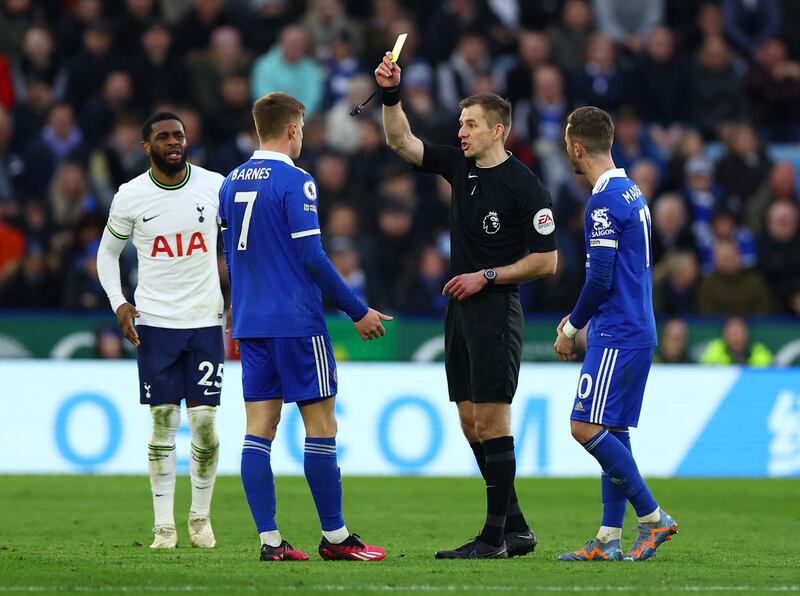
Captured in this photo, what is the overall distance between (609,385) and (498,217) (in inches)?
46.9

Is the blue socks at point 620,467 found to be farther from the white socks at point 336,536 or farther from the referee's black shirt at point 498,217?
the white socks at point 336,536

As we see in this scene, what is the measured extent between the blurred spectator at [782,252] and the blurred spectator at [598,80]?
2.68 metres

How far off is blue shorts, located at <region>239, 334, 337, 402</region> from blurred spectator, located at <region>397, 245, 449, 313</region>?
9088 millimetres

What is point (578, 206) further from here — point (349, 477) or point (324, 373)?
point (324, 373)

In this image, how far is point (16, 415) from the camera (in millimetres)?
15008

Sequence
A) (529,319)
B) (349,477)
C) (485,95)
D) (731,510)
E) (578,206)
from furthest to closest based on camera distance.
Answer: (578,206) < (529,319) < (349,477) < (731,510) < (485,95)

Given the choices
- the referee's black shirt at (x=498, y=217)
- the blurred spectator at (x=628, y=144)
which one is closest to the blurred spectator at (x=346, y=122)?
the blurred spectator at (x=628, y=144)

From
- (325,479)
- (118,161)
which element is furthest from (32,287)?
(325,479)

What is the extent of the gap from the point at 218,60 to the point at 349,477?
728 cm

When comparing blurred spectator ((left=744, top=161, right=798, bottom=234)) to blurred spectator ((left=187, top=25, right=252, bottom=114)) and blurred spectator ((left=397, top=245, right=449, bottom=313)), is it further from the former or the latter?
blurred spectator ((left=187, top=25, right=252, bottom=114))

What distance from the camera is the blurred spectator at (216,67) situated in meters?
19.7

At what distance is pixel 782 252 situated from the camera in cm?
1850

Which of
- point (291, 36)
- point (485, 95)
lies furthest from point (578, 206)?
point (485, 95)

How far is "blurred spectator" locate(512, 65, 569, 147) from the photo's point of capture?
1934 centimetres
